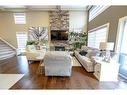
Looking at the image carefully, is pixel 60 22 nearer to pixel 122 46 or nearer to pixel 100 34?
pixel 100 34

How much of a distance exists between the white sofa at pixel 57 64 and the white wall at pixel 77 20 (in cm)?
577

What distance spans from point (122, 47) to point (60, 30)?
18.4ft

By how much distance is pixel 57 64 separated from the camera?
3.62 m

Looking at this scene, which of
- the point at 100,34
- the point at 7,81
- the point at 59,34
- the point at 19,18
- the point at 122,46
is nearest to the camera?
the point at 7,81

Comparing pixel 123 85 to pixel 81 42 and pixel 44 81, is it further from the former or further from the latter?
pixel 81 42

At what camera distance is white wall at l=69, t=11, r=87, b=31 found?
351 inches

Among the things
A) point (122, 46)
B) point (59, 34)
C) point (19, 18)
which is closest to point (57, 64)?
point (122, 46)

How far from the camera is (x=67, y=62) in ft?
11.9

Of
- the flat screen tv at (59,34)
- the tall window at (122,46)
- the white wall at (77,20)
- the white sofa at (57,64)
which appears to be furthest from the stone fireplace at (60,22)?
the white sofa at (57,64)

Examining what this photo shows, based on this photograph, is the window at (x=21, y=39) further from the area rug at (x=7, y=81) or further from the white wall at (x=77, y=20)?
the area rug at (x=7, y=81)

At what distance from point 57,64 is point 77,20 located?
20.5 feet

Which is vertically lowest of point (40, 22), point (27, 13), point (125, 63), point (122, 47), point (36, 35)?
point (125, 63)

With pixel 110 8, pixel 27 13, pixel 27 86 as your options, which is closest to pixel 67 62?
pixel 27 86

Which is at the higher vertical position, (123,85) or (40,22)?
(40,22)
